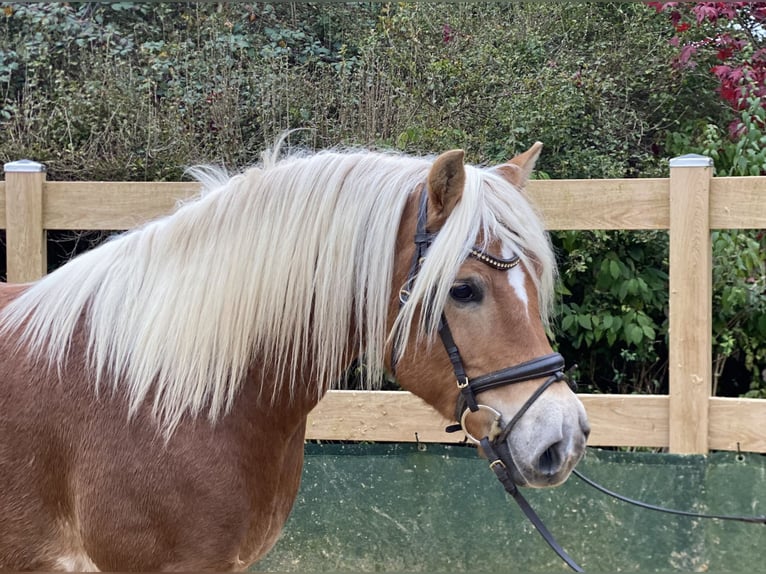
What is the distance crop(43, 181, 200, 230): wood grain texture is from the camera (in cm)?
374

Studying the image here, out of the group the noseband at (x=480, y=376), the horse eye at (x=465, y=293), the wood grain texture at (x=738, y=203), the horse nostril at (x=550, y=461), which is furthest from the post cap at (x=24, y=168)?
the wood grain texture at (x=738, y=203)

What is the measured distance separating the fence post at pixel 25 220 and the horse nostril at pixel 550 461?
279 centimetres

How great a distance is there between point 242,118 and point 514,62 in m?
1.83

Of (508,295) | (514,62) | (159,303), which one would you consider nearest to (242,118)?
(514,62)

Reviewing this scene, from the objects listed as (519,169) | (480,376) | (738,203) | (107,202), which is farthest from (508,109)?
(480,376)

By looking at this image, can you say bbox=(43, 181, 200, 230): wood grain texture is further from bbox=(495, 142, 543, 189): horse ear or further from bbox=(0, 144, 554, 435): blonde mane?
bbox=(495, 142, 543, 189): horse ear

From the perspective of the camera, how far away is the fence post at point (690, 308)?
347cm

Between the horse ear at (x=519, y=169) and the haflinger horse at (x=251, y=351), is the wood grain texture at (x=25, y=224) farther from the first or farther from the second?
the horse ear at (x=519, y=169)

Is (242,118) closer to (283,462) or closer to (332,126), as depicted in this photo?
(332,126)

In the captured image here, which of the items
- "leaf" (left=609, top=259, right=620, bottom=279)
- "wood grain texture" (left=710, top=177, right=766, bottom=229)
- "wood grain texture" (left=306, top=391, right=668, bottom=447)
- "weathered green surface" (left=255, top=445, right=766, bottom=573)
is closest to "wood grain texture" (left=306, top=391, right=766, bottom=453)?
"wood grain texture" (left=306, top=391, right=668, bottom=447)

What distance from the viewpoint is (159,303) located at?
2.04m

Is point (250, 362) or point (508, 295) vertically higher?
point (508, 295)

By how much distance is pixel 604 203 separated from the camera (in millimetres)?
3609

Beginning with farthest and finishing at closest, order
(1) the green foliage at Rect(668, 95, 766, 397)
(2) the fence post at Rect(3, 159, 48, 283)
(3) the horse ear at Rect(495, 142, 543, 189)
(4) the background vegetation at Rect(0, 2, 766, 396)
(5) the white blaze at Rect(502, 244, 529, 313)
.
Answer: (4) the background vegetation at Rect(0, 2, 766, 396) < (1) the green foliage at Rect(668, 95, 766, 397) < (2) the fence post at Rect(3, 159, 48, 283) < (3) the horse ear at Rect(495, 142, 543, 189) < (5) the white blaze at Rect(502, 244, 529, 313)
